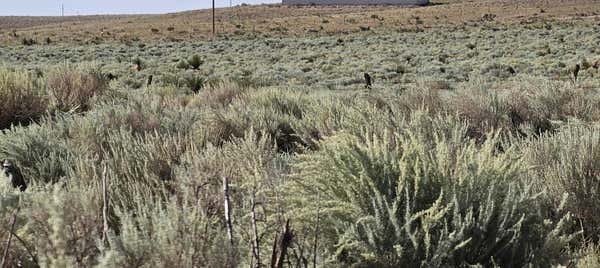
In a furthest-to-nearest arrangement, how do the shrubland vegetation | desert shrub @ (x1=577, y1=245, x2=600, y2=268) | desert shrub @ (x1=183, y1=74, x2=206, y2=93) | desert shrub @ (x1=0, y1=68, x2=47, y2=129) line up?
desert shrub @ (x1=183, y1=74, x2=206, y2=93), desert shrub @ (x1=0, y1=68, x2=47, y2=129), desert shrub @ (x1=577, y1=245, x2=600, y2=268), the shrubland vegetation

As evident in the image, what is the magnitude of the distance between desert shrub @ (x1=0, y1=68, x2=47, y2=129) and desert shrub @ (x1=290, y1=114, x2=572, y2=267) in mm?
5704

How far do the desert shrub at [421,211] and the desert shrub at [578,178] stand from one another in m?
0.58

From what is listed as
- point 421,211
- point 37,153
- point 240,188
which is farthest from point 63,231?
point 37,153

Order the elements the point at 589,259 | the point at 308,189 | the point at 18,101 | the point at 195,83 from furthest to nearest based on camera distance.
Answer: the point at 195,83 < the point at 18,101 < the point at 308,189 < the point at 589,259

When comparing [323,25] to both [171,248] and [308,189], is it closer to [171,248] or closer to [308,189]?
[308,189]

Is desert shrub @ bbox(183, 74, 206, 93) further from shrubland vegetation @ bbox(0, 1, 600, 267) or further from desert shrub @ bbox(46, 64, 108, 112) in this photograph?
shrubland vegetation @ bbox(0, 1, 600, 267)

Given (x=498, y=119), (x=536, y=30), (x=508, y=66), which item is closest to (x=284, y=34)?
(x=536, y=30)

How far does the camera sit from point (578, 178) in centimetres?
423

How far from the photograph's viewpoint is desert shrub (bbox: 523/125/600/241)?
4047 millimetres

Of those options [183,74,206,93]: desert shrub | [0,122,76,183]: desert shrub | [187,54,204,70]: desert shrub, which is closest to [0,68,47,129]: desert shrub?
[0,122,76,183]: desert shrub

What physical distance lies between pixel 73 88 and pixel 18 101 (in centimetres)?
182

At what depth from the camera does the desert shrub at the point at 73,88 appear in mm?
9398

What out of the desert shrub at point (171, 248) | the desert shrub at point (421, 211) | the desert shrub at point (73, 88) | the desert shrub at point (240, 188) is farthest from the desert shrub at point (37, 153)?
the desert shrub at point (73, 88)

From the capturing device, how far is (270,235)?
3287mm
